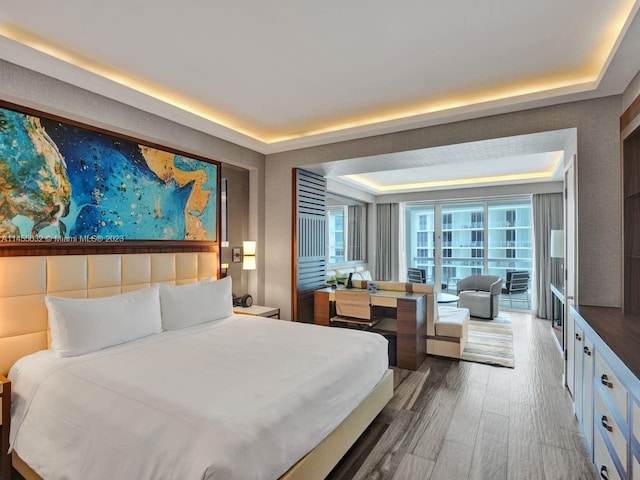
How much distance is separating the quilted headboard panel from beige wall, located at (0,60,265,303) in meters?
1.08

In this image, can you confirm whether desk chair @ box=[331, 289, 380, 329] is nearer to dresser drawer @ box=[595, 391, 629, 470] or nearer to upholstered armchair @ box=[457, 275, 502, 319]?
dresser drawer @ box=[595, 391, 629, 470]

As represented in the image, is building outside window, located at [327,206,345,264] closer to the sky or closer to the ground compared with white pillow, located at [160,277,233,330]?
closer to the sky

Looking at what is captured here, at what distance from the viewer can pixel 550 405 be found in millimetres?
2928

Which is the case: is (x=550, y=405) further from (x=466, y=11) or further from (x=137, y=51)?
(x=137, y=51)

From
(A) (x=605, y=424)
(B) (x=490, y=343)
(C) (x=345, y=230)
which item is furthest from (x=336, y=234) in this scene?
(A) (x=605, y=424)

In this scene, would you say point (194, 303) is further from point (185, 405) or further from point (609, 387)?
point (609, 387)

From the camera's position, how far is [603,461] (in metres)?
1.81

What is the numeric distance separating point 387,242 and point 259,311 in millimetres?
4663

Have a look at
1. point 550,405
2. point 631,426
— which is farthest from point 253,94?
point 550,405

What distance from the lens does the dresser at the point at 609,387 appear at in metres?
1.41

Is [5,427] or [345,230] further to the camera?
[345,230]

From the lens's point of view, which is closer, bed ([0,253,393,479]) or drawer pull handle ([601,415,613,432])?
bed ([0,253,393,479])

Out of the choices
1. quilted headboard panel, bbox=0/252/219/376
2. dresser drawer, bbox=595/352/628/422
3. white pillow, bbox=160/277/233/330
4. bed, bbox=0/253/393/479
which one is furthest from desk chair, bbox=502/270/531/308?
quilted headboard panel, bbox=0/252/219/376

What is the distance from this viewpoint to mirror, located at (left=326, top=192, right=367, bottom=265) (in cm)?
674
